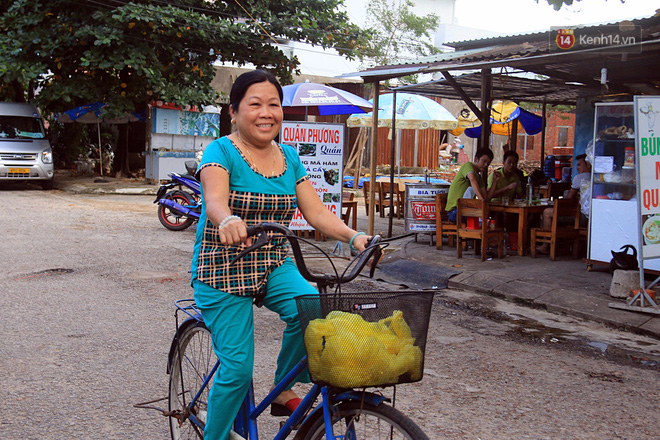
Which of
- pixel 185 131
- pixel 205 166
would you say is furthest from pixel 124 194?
pixel 205 166

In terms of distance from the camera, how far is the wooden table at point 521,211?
31.7ft

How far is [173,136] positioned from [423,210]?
12.8 m

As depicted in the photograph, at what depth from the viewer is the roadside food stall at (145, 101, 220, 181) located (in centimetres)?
2064

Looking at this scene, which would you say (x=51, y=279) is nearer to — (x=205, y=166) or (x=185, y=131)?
(x=205, y=166)

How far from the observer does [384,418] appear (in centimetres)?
217

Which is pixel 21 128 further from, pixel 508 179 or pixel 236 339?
pixel 236 339

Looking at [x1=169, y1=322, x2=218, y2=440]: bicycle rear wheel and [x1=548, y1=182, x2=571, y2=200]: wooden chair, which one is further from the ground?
[x1=548, y1=182, x2=571, y2=200]: wooden chair

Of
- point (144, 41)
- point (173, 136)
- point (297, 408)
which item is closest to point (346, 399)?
point (297, 408)

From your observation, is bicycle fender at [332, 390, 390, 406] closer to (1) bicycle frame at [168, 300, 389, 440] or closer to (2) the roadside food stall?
(1) bicycle frame at [168, 300, 389, 440]

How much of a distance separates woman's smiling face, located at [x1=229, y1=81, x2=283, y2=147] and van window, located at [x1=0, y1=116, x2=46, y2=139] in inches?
719

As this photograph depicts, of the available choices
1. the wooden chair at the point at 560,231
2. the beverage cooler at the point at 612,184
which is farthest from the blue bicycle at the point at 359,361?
the wooden chair at the point at 560,231

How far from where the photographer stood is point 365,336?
6.72 ft

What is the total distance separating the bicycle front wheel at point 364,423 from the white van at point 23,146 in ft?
59.6

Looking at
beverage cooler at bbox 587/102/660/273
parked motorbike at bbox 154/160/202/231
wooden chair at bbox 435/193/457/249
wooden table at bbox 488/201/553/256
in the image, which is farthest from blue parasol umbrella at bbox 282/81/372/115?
beverage cooler at bbox 587/102/660/273
